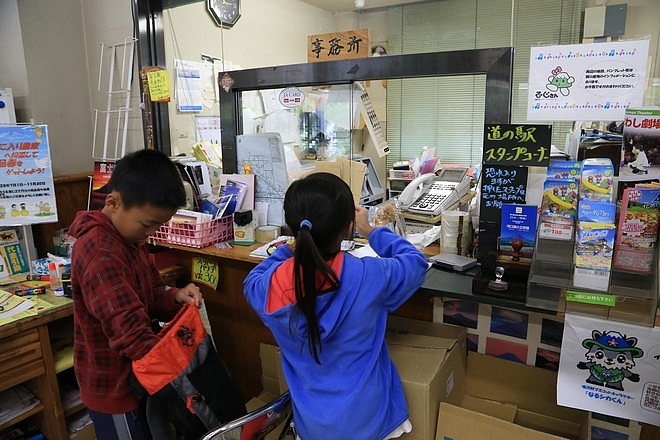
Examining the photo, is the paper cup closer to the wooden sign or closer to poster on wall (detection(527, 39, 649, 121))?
poster on wall (detection(527, 39, 649, 121))

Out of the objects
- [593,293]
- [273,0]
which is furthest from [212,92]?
[593,293]

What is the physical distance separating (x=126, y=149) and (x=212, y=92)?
0.86 meters

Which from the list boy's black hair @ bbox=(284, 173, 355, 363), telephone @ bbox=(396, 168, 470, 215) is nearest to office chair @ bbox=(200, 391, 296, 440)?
boy's black hair @ bbox=(284, 173, 355, 363)

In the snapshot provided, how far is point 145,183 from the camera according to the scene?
1.18m

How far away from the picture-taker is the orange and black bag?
1.13 m

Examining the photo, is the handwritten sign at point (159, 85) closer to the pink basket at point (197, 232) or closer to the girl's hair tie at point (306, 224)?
the pink basket at point (197, 232)

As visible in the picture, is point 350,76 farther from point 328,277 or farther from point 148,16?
point 148,16

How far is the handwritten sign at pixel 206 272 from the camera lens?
199 centimetres

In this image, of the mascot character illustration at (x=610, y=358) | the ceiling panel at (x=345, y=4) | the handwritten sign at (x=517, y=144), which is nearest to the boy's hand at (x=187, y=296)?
the handwritten sign at (x=517, y=144)

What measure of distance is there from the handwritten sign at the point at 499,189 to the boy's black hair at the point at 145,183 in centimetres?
90

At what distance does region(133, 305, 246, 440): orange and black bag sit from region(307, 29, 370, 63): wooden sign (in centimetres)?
125

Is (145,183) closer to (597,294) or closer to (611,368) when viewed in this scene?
(597,294)

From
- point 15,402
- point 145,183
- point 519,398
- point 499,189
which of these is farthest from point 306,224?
point 15,402

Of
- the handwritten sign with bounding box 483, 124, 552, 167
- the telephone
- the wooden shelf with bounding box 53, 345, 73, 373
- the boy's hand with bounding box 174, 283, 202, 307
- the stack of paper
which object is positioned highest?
the handwritten sign with bounding box 483, 124, 552, 167
